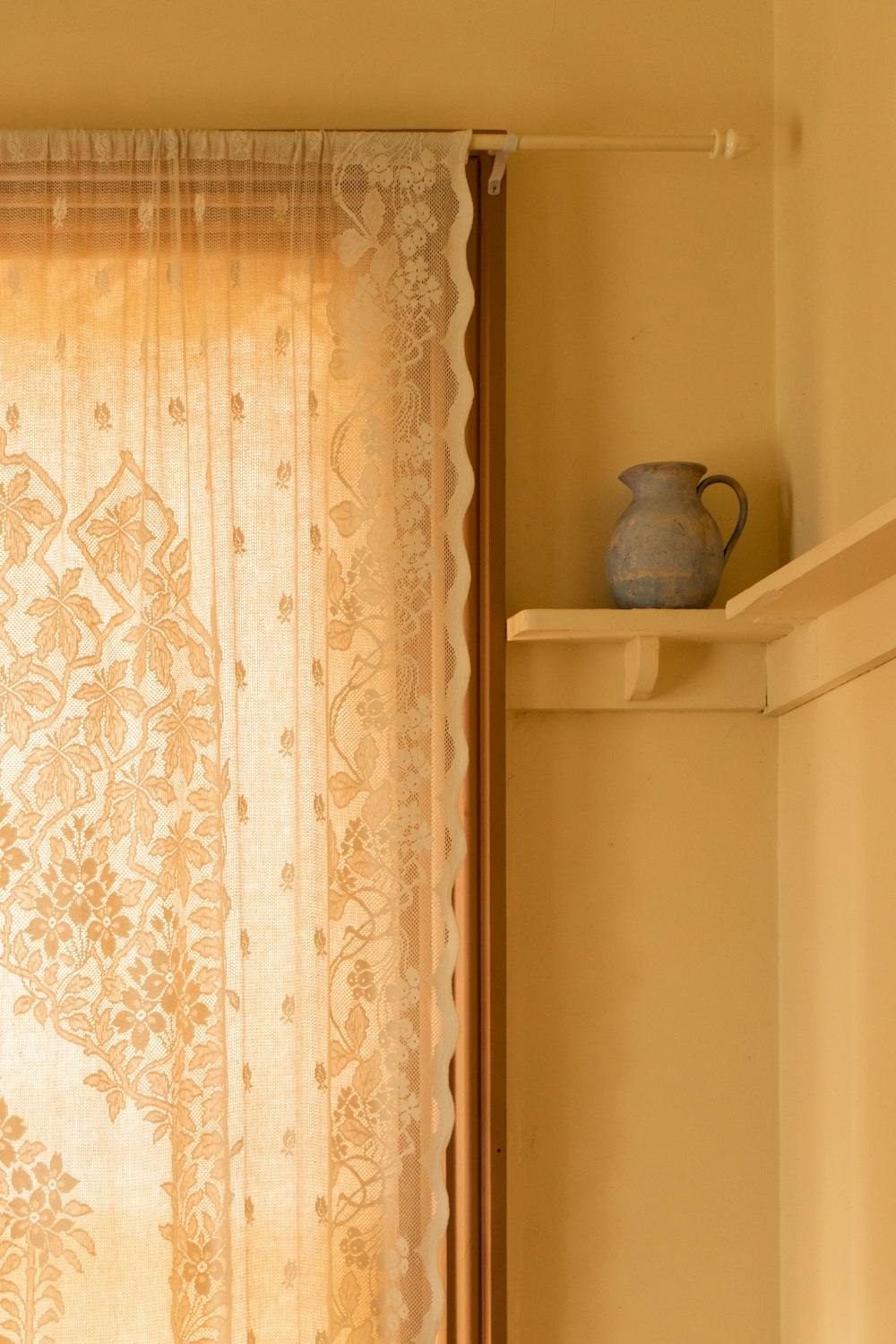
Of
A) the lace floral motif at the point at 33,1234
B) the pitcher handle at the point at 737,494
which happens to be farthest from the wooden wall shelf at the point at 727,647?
the lace floral motif at the point at 33,1234

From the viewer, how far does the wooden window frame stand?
1.68m

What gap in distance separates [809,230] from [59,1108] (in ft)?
4.47

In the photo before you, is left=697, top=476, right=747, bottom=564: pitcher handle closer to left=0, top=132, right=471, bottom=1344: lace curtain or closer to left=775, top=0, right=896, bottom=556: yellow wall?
left=775, top=0, right=896, bottom=556: yellow wall

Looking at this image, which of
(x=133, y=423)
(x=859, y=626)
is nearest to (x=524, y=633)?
(x=859, y=626)

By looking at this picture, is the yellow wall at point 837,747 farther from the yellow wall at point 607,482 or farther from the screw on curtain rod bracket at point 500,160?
the screw on curtain rod bracket at point 500,160

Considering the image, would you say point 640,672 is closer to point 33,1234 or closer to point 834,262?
point 834,262

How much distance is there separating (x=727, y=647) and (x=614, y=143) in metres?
0.64

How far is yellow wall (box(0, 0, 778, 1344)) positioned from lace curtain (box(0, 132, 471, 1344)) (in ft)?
0.53

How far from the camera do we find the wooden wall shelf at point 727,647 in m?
1.43

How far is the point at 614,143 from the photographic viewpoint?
69.1 inches

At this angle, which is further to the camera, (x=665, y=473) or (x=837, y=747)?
(x=665, y=473)

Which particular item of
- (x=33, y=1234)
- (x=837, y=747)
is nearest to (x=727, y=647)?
(x=837, y=747)

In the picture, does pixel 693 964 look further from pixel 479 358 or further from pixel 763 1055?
pixel 479 358

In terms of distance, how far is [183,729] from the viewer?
165 cm
